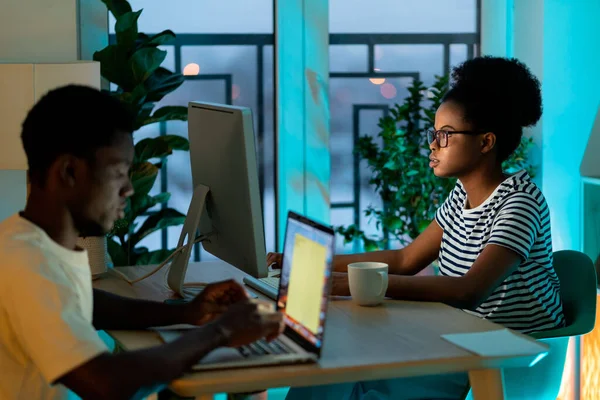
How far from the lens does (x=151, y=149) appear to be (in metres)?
3.48

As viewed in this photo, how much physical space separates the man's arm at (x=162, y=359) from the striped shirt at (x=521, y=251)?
86 cm

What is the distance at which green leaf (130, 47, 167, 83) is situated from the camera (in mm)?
3381

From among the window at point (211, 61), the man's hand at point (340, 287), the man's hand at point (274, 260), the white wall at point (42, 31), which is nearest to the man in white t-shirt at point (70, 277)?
the man's hand at point (340, 287)

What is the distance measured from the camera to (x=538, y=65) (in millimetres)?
3844

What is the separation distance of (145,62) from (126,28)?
0.15 m

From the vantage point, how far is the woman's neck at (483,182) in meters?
2.50

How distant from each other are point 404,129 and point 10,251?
100 inches

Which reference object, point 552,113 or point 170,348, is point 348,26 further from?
point 170,348

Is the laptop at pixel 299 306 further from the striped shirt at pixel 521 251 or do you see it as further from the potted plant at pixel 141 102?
the potted plant at pixel 141 102

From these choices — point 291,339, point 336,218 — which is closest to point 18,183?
point 336,218

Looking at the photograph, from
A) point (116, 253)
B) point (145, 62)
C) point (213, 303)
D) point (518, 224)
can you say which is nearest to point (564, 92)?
point (518, 224)

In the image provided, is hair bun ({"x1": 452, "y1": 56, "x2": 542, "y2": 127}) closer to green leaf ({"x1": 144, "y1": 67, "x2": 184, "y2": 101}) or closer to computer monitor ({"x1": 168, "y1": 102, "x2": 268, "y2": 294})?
computer monitor ({"x1": 168, "y1": 102, "x2": 268, "y2": 294})

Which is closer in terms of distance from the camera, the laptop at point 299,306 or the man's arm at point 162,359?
the man's arm at point 162,359

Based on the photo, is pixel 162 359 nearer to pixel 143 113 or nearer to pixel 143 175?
pixel 143 175
